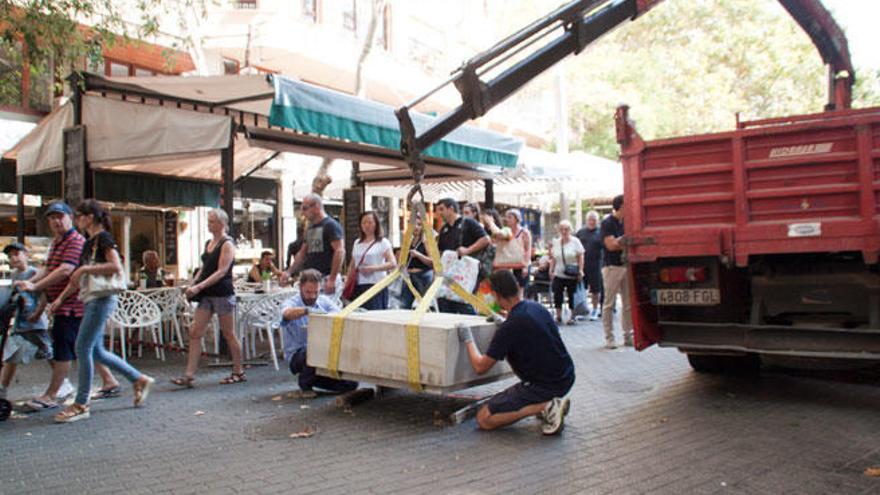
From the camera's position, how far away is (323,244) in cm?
741

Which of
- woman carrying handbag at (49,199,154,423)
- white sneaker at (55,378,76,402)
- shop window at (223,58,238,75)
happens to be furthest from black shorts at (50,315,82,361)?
shop window at (223,58,238,75)

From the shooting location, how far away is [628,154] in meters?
6.05

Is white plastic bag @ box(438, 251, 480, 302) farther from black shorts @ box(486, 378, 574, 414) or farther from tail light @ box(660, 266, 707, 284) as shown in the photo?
black shorts @ box(486, 378, 574, 414)

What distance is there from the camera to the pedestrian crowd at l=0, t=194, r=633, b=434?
4941 millimetres

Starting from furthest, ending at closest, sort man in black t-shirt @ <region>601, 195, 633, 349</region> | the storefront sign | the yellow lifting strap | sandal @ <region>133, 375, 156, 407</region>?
→ the storefront sign
man in black t-shirt @ <region>601, 195, 633, 349</region>
sandal @ <region>133, 375, 156, 407</region>
the yellow lifting strap

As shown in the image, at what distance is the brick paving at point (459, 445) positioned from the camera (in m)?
4.00

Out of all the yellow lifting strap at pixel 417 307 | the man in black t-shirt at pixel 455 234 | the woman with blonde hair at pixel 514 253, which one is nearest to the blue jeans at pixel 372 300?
the man in black t-shirt at pixel 455 234

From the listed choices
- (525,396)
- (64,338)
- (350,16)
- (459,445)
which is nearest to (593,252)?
(525,396)

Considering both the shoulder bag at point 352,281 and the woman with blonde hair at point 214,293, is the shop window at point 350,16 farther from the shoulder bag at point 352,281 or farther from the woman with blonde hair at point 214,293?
the woman with blonde hair at point 214,293

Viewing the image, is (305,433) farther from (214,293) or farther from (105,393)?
(105,393)

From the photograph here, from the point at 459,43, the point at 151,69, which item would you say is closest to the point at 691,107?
the point at 459,43

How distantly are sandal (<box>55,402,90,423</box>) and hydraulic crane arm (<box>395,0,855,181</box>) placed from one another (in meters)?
3.42

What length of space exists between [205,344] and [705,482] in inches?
304

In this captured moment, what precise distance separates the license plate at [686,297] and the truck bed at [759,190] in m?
0.34
